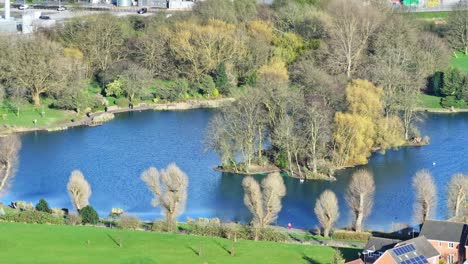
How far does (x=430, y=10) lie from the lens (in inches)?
4158

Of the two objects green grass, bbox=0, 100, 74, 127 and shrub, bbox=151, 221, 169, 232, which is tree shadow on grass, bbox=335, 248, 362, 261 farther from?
green grass, bbox=0, 100, 74, 127

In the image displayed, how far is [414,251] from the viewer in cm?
4106

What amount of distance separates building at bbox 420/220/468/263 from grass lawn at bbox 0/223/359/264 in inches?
130

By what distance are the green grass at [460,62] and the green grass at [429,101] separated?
22.7ft

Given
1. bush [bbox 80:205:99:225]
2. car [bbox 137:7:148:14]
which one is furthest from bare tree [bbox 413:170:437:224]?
car [bbox 137:7:148:14]

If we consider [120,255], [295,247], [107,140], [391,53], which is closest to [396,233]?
[295,247]

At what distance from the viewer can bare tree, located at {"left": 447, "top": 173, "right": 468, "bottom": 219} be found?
158ft

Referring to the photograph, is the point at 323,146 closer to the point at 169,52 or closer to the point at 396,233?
the point at 396,233

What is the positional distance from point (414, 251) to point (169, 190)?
13.2 meters

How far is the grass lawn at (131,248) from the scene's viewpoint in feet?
139

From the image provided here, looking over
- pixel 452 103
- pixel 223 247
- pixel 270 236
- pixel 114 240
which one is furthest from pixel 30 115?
pixel 223 247

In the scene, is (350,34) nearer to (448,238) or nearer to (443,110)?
(443,110)

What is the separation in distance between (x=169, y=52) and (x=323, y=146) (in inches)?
1051

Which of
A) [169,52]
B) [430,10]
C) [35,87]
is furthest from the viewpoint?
[430,10]
